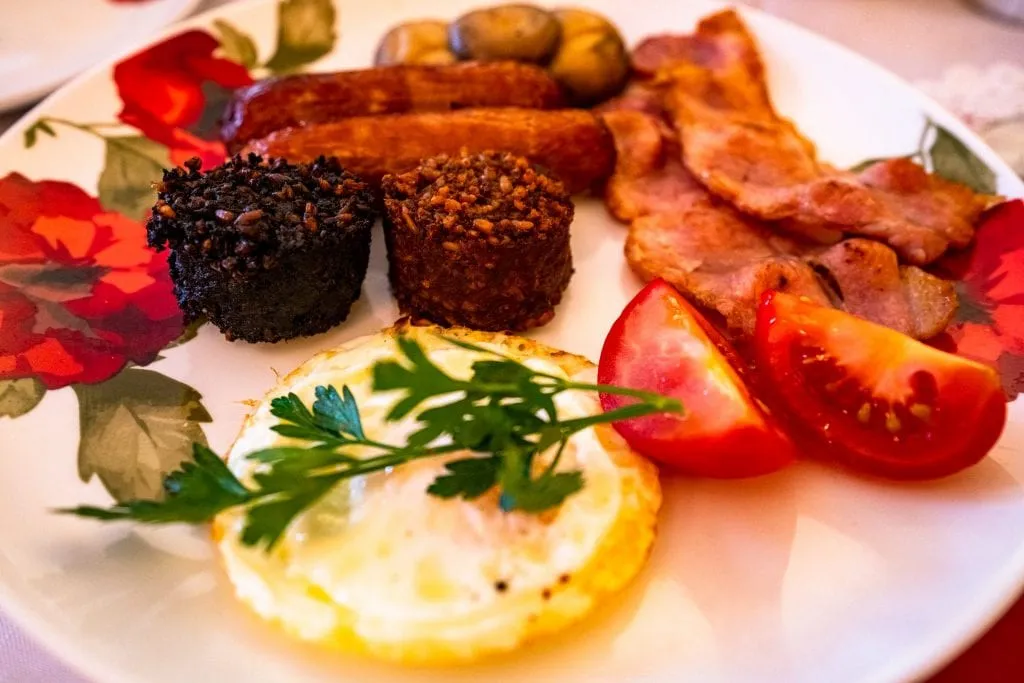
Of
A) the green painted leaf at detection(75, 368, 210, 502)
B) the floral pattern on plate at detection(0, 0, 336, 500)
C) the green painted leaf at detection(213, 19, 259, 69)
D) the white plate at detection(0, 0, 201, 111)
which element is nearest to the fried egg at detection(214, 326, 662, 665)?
the green painted leaf at detection(75, 368, 210, 502)

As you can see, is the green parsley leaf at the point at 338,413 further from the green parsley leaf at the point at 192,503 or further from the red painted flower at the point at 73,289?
the red painted flower at the point at 73,289

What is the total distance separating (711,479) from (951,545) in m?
0.46

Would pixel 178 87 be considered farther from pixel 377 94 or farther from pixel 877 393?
pixel 877 393

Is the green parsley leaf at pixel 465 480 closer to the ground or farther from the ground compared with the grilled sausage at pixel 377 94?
closer to the ground

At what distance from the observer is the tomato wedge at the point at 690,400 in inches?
62.7

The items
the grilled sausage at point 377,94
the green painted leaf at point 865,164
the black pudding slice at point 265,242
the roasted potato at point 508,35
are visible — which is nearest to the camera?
the black pudding slice at point 265,242

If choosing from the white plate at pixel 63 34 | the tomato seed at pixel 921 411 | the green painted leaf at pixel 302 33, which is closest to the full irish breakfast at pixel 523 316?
the tomato seed at pixel 921 411

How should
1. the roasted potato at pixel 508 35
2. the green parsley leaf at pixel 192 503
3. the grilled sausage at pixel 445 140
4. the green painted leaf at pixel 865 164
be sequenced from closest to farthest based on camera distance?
1. the green parsley leaf at pixel 192 503
2. the grilled sausage at pixel 445 140
3. the green painted leaf at pixel 865 164
4. the roasted potato at pixel 508 35

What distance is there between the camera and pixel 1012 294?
208 cm

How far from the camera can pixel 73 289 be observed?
2.09 meters

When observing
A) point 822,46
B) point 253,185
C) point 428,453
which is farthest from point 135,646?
point 822,46

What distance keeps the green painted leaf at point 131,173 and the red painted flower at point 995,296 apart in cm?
216

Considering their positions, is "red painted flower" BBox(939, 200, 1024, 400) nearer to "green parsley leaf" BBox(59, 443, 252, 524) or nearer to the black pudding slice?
the black pudding slice

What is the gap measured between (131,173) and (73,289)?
1.63 ft
